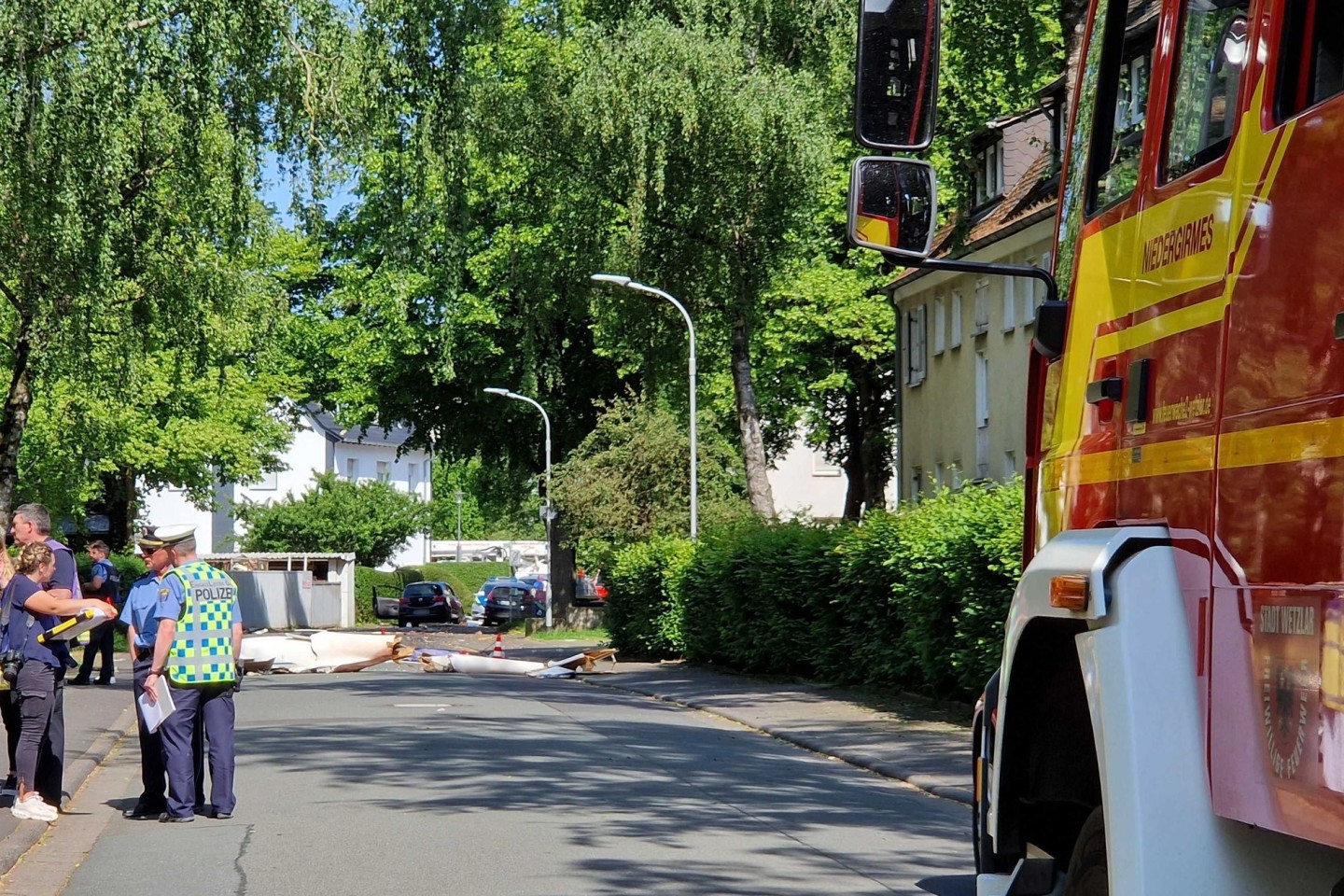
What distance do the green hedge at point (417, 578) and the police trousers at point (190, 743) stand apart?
54322 mm

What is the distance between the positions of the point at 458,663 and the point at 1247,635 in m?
26.6

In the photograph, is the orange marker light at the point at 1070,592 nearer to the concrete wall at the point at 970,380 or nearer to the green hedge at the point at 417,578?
the concrete wall at the point at 970,380

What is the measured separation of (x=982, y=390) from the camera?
3831 cm

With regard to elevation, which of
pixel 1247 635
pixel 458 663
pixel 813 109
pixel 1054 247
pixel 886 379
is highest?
pixel 813 109

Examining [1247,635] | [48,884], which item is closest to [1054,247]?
[1247,635]

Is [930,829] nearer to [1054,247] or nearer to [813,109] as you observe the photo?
[1054,247]

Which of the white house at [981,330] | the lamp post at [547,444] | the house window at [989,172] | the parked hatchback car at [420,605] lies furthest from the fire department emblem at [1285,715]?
the parked hatchback car at [420,605]

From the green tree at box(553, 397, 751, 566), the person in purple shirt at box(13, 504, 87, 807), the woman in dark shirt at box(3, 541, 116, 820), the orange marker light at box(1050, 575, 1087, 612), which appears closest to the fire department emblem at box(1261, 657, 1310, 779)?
the orange marker light at box(1050, 575, 1087, 612)

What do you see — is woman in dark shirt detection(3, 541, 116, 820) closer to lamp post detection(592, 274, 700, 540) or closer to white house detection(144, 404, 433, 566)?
lamp post detection(592, 274, 700, 540)

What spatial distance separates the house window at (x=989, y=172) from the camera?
127ft

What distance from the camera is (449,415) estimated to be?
155ft

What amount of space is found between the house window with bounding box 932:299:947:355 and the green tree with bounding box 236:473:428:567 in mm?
34394

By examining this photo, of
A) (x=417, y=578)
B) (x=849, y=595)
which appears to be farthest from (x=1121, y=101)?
(x=417, y=578)

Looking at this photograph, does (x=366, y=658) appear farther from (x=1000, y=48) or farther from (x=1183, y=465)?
(x=1183, y=465)
